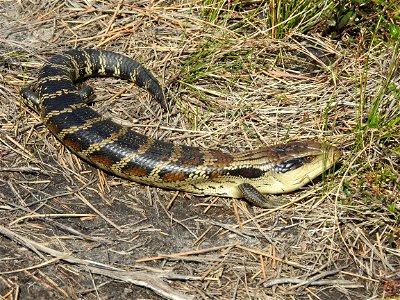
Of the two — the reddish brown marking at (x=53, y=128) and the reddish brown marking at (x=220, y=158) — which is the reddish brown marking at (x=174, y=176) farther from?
the reddish brown marking at (x=53, y=128)

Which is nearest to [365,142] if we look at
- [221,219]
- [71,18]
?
[221,219]

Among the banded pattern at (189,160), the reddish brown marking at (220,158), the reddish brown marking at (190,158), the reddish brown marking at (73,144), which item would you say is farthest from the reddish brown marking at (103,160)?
the reddish brown marking at (220,158)

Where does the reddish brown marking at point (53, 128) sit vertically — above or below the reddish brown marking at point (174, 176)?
above

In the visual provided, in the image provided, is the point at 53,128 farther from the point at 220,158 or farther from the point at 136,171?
the point at 220,158

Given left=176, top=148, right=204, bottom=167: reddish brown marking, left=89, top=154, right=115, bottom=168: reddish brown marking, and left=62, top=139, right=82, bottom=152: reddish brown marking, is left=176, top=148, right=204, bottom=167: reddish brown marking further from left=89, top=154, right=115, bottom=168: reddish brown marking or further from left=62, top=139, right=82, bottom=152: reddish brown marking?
left=62, top=139, right=82, bottom=152: reddish brown marking

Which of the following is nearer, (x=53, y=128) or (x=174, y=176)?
(x=174, y=176)

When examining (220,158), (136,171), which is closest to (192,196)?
(220,158)

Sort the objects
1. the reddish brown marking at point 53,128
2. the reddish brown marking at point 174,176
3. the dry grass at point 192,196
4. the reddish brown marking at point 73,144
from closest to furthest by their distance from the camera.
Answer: the dry grass at point 192,196 → the reddish brown marking at point 174,176 → the reddish brown marking at point 73,144 → the reddish brown marking at point 53,128
